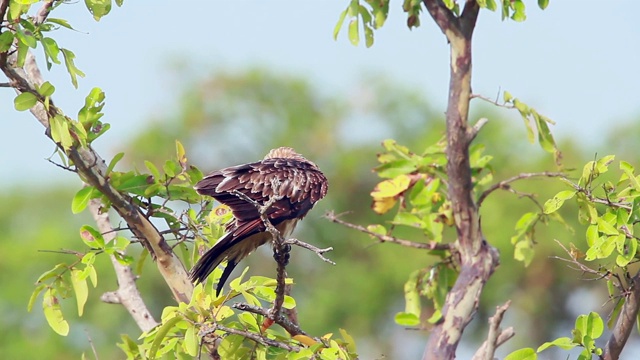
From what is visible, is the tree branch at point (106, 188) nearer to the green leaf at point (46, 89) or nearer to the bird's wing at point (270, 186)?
the green leaf at point (46, 89)


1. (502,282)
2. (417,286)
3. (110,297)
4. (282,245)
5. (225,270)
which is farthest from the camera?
(502,282)

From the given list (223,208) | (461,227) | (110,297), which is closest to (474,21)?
(461,227)

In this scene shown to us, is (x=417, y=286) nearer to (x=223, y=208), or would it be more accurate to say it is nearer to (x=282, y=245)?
(x=223, y=208)

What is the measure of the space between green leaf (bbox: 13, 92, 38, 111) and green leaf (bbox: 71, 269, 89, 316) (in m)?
0.87

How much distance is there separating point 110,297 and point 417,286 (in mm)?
2227

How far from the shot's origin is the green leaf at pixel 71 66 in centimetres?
471

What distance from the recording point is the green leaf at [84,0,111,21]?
193 inches

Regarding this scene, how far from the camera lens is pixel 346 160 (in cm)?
2969

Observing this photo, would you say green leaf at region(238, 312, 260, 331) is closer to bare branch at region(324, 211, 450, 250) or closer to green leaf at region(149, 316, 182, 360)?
green leaf at region(149, 316, 182, 360)

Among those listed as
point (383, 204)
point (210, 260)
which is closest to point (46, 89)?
point (210, 260)

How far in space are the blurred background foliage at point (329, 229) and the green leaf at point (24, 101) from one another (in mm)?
16673

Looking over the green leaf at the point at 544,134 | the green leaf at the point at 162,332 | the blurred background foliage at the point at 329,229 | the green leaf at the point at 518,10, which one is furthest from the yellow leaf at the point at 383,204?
the blurred background foliage at the point at 329,229

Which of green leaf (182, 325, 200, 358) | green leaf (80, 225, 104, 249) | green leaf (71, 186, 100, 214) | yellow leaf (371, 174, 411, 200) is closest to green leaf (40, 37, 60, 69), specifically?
green leaf (71, 186, 100, 214)

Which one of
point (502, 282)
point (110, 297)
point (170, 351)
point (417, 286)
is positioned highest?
point (110, 297)
